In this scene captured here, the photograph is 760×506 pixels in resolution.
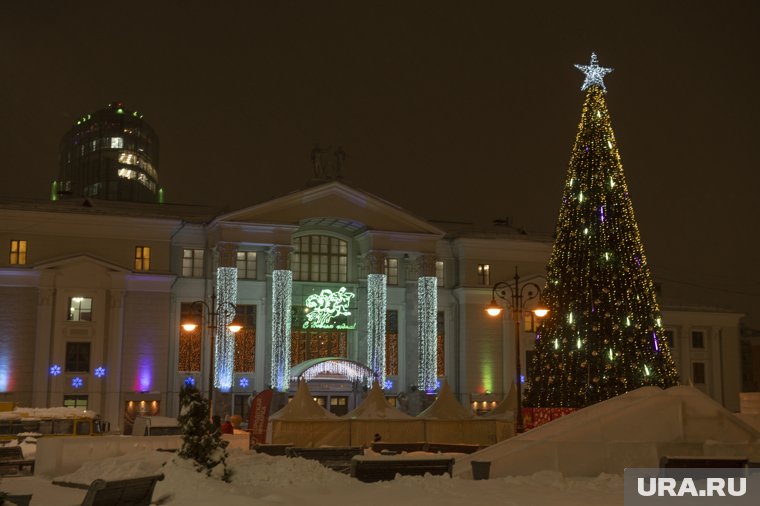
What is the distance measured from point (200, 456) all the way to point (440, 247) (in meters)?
45.7

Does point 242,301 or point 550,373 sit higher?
point 242,301

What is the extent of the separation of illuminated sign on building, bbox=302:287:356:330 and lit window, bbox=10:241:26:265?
16.4 metres

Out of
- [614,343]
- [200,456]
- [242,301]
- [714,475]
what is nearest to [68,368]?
[242,301]

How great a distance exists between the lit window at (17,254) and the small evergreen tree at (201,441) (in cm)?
3880

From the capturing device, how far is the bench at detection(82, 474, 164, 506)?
14.6 metres

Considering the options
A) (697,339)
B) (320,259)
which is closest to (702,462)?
(320,259)

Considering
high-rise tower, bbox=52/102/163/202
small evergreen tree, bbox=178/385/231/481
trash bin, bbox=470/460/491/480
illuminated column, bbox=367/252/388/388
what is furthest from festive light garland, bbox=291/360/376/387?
high-rise tower, bbox=52/102/163/202

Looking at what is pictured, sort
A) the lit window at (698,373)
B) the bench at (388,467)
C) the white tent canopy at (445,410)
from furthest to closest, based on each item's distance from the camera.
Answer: the lit window at (698,373) < the white tent canopy at (445,410) < the bench at (388,467)

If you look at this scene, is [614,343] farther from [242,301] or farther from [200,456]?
[242,301]

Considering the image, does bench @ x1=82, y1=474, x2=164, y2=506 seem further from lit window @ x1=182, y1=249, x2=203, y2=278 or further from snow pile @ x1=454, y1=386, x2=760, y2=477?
lit window @ x1=182, y1=249, x2=203, y2=278

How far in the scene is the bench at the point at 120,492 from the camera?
575 inches

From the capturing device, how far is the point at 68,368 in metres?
54.4

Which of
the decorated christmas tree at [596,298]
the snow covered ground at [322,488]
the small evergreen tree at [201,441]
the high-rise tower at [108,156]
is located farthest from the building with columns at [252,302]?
the high-rise tower at [108,156]

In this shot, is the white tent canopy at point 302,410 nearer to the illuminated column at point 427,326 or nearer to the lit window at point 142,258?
the illuminated column at point 427,326
